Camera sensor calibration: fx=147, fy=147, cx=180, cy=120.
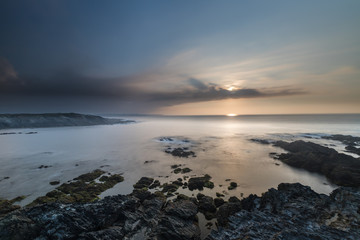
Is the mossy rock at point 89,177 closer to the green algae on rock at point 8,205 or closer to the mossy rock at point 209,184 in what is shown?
the green algae on rock at point 8,205

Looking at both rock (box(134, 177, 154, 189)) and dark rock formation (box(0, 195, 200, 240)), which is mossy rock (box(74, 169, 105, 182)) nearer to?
rock (box(134, 177, 154, 189))

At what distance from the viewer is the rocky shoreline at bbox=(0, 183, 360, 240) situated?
384 inches

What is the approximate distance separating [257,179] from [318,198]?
10807mm

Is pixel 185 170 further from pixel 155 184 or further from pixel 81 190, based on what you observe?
pixel 81 190

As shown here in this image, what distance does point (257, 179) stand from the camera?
2414 cm

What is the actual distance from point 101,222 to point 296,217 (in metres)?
15.0

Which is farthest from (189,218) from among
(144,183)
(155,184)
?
(144,183)

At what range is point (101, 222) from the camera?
11.4m

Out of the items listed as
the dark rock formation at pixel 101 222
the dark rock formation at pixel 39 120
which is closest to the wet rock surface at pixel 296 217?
the dark rock formation at pixel 101 222

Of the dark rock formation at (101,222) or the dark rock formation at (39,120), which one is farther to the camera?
the dark rock formation at (39,120)

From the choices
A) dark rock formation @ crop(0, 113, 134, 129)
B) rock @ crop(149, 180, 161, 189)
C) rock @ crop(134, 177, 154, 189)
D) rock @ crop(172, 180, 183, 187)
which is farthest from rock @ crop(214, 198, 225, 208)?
dark rock formation @ crop(0, 113, 134, 129)

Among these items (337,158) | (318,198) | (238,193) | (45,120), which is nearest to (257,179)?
(238,193)

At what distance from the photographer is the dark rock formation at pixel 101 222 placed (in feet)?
32.3

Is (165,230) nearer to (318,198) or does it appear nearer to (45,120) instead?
(318,198)
